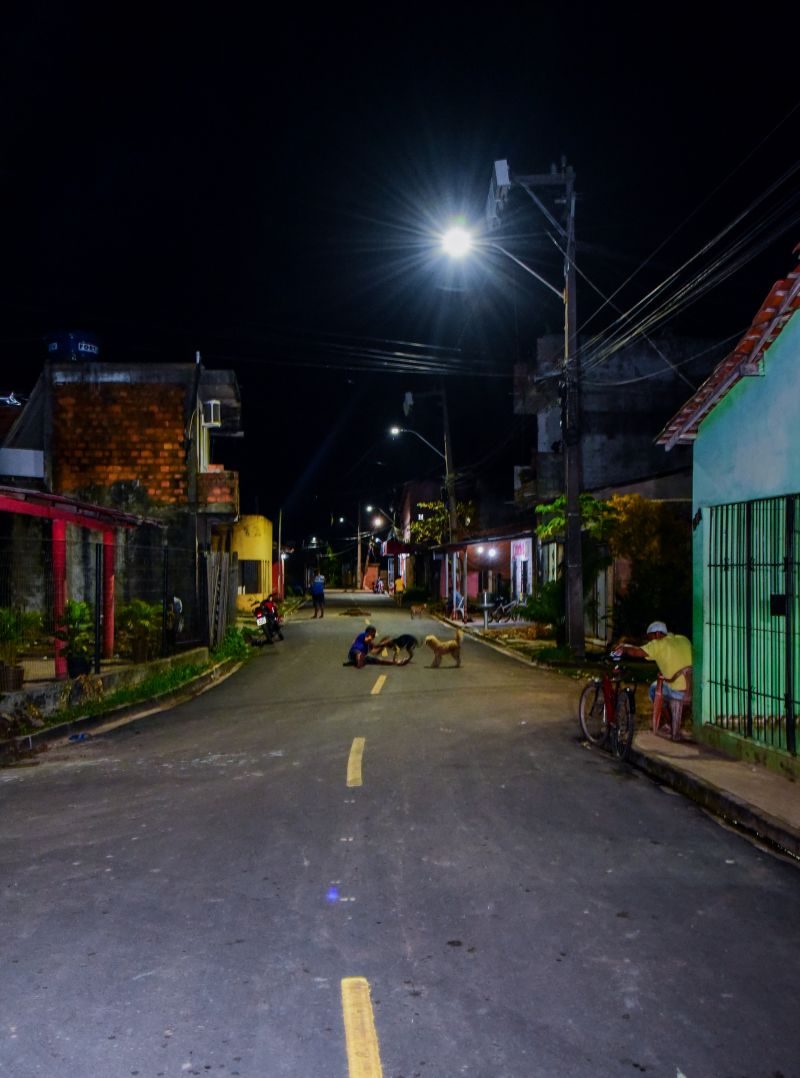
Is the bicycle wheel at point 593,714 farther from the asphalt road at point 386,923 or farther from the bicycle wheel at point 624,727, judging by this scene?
the asphalt road at point 386,923

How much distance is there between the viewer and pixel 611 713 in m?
10.3

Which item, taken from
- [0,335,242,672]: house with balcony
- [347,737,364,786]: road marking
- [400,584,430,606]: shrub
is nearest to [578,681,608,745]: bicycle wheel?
[347,737,364,786]: road marking

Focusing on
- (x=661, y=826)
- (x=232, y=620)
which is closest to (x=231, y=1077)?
(x=661, y=826)

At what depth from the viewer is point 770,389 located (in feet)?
30.4

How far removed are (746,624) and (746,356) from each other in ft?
9.55

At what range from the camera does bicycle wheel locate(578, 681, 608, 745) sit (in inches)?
421

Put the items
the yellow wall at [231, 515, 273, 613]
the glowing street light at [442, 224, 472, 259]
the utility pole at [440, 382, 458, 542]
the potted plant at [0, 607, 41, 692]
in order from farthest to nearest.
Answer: the yellow wall at [231, 515, 273, 613], the utility pole at [440, 382, 458, 542], the glowing street light at [442, 224, 472, 259], the potted plant at [0, 607, 41, 692]

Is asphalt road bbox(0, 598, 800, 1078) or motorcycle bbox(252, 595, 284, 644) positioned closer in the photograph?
asphalt road bbox(0, 598, 800, 1078)

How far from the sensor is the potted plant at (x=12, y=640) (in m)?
12.4

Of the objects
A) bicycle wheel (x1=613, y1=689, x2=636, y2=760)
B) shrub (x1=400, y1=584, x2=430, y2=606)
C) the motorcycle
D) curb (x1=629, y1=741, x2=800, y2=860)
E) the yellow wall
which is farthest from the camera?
shrub (x1=400, y1=584, x2=430, y2=606)

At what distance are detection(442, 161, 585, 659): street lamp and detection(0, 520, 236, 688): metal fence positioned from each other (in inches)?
350

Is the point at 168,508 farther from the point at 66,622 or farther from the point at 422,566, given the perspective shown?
the point at 422,566

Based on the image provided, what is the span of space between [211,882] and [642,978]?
9.05 ft

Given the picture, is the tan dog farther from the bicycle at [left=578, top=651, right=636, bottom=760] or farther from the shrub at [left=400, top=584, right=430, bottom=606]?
the shrub at [left=400, top=584, right=430, bottom=606]
